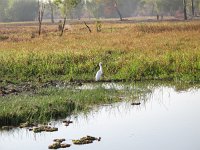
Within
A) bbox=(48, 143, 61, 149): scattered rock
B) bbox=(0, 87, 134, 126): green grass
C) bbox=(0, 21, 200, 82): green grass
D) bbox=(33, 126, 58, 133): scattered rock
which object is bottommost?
bbox=(48, 143, 61, 149): scattered rock

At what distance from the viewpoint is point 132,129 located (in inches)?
500

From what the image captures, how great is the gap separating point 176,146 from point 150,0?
97360 mm

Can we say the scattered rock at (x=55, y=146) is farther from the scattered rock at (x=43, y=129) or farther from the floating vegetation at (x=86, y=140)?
the scattered rock at (x=43, y=129)

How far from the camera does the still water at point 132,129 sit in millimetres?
11336

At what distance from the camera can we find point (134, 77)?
19.9 metres

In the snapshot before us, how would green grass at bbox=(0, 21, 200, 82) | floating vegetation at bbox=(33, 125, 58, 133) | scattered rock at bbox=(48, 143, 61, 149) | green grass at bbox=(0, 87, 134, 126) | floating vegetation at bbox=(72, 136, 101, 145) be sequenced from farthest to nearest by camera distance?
green grass at bbox=(0, 21, 200, 82)
green grass at bbox=(0, 87, 134, 126)
floating vegetation at bbox=(33, 125, 58, 133)
floating vegetation at bbox=(72, 136, 101, 145)
scattered rock at bbox=(48, 143, 61, 149)

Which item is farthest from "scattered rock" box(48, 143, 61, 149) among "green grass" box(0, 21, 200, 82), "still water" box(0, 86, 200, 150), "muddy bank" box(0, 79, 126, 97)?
"green grass" box(0, 21, 200, 82)

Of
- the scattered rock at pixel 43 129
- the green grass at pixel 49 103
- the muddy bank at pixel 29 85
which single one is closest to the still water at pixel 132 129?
the scattered rock at pixel 43 129

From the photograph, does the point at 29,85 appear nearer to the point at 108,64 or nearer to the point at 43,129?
the point at 108,64

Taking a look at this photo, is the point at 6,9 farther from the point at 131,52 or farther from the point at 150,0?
the point at 131,52

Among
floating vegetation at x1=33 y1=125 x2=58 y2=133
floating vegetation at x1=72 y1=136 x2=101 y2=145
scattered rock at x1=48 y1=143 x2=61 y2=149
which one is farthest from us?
floating vegetation at x1=33 y1=125 x2=58 y2=133

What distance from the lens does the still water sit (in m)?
11.3

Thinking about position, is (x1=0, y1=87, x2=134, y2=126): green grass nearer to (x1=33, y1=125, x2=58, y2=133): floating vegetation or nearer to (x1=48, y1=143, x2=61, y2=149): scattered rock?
(x1=33, y1=125, x2=58, y2=133): floating vegetation

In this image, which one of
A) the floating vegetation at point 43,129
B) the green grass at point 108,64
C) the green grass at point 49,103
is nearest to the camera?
the floating vegetation at point 43,129
